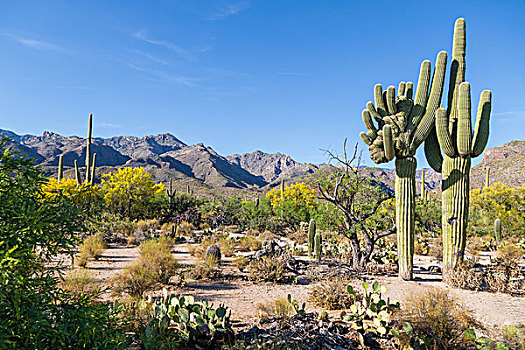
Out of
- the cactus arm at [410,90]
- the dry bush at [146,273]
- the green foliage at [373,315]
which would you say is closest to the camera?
the green foliage at [373,315]

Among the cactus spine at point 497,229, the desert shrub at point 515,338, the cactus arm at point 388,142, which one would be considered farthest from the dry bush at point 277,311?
the cactus spine at point 497,229

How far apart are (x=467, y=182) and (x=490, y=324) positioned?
4107 mm

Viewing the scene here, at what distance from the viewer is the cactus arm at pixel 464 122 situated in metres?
8.70

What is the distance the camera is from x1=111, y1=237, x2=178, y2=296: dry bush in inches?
291

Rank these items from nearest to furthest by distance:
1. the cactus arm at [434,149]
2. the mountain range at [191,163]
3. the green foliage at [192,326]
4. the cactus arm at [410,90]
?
the green foliage at [192,326] → the cactus arm at [410,90] → the cactus arm at [434,149] → the mountain range at [191,163]

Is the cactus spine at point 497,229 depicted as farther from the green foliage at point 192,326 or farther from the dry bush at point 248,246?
the green foliage at point 192,326

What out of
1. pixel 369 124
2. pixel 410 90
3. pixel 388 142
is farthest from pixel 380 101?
pixel 388 142

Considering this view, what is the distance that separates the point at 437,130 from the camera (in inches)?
351

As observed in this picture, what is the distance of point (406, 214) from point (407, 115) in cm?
281

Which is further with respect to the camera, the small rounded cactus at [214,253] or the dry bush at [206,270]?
the small rounded cactus at [214,253]

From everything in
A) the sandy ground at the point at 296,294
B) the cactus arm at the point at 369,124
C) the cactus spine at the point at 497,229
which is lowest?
the sandy ground at the point at 296,294

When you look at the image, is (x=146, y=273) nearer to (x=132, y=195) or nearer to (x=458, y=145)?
(x=458, y=145)

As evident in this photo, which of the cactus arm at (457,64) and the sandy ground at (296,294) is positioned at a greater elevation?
the cactus arm at (457,64)

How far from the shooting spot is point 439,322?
4902mm
